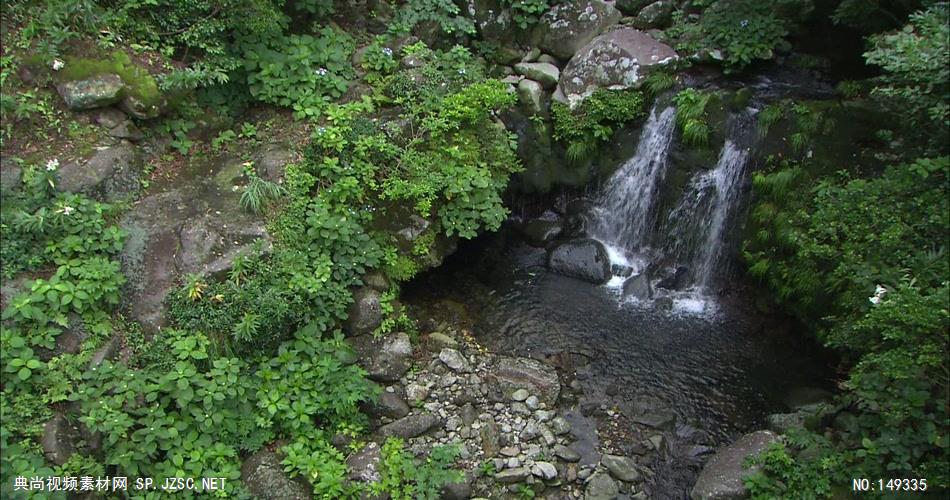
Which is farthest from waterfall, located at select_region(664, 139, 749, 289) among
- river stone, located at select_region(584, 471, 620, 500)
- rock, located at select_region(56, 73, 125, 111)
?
rock, located at select_region(56, 73, 125, 111)

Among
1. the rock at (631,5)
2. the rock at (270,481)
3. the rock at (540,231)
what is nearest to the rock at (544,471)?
the rock at (270,481)

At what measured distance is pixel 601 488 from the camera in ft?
20.4

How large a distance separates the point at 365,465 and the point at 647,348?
400 cm

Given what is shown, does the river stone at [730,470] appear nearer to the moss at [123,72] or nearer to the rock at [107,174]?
the rock at [107,174]

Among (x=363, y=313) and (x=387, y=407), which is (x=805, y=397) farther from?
(x=363, y=313)

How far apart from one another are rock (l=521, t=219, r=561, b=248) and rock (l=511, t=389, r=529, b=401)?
3.22 meters

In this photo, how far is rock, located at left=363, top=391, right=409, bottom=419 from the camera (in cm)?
662

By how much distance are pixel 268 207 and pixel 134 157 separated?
152cm

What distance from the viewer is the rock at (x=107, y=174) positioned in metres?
6.07

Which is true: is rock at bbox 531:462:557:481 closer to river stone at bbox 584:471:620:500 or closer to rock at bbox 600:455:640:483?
river stone at bbox 584:471:620:500

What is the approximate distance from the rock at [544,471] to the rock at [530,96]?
5337mm

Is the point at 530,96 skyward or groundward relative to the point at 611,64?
groundward

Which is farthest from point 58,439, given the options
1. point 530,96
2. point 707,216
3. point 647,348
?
point 707,216

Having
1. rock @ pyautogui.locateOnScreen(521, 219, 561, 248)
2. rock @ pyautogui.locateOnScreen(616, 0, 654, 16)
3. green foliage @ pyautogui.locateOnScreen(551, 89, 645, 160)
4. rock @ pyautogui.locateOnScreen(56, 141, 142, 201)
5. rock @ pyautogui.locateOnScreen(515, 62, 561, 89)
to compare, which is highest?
rock @ pyautogui.locateOnScreen(616, 0, 654, 16)
